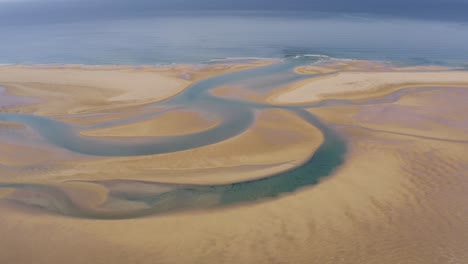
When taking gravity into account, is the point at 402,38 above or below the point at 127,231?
above

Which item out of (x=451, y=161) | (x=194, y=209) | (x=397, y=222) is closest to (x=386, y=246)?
(x=397, y=222)

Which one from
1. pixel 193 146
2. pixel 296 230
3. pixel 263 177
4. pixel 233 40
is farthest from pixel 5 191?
pixel 233 40

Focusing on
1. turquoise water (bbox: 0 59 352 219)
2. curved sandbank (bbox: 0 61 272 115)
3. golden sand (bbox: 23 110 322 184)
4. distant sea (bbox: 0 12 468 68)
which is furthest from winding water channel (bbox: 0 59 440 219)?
distant sea (bbox: 0 12 468 68)

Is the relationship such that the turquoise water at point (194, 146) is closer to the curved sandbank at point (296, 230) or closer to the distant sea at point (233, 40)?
the curved sandbank at point (296, 230)

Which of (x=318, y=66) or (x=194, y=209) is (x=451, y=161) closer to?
(x=194, y=209)

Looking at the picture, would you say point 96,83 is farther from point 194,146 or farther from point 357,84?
point 357,84

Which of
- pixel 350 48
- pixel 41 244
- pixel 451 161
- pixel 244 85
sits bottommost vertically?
pixel 41 244
